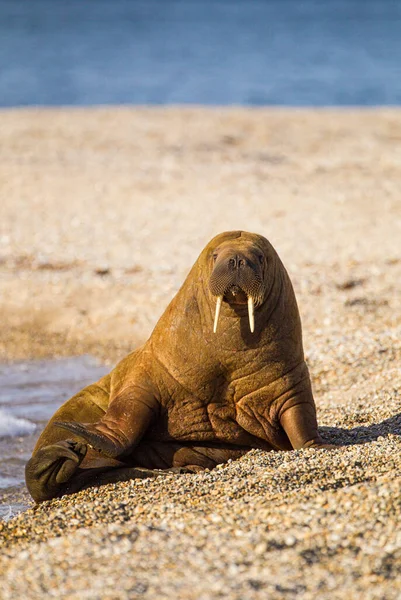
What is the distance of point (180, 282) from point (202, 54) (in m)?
41.2

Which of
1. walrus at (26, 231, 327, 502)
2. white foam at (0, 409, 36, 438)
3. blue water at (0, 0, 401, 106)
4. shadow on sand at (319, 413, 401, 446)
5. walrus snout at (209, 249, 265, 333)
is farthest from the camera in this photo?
blue water at (0, 0, 401, 106)

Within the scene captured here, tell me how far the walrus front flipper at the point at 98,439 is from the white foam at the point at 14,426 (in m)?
2.25

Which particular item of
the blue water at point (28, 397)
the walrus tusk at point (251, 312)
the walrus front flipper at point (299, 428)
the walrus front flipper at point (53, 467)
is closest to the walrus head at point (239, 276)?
the walrus tusk at point (251, 312)

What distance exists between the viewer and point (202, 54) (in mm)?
49719

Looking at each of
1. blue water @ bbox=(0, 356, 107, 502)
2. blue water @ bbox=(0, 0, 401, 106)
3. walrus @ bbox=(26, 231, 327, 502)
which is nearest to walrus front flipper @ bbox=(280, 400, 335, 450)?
walrus @ bbox=(26, 231, 327, 502)

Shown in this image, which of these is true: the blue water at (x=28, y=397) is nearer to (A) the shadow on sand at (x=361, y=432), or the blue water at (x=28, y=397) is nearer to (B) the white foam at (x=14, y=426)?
(B) the white foam at (x=14, y=426)

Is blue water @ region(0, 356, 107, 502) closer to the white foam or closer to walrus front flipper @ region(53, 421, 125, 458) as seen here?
the white foam

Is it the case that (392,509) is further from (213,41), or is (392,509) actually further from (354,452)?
(213,41)

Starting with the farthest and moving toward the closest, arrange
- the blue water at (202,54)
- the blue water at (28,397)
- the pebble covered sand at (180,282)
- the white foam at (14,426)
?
the blue water at (202,54)
the white foam at (14,426)
the blue water at (28,397)
the pebble covered sand at (180,282)

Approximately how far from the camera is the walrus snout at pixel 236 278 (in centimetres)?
470

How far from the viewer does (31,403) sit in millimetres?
7645

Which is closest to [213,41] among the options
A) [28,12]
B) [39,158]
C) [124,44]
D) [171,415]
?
[124,44]

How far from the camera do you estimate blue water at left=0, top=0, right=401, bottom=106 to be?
3200cm

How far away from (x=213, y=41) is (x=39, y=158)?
44794 mm
